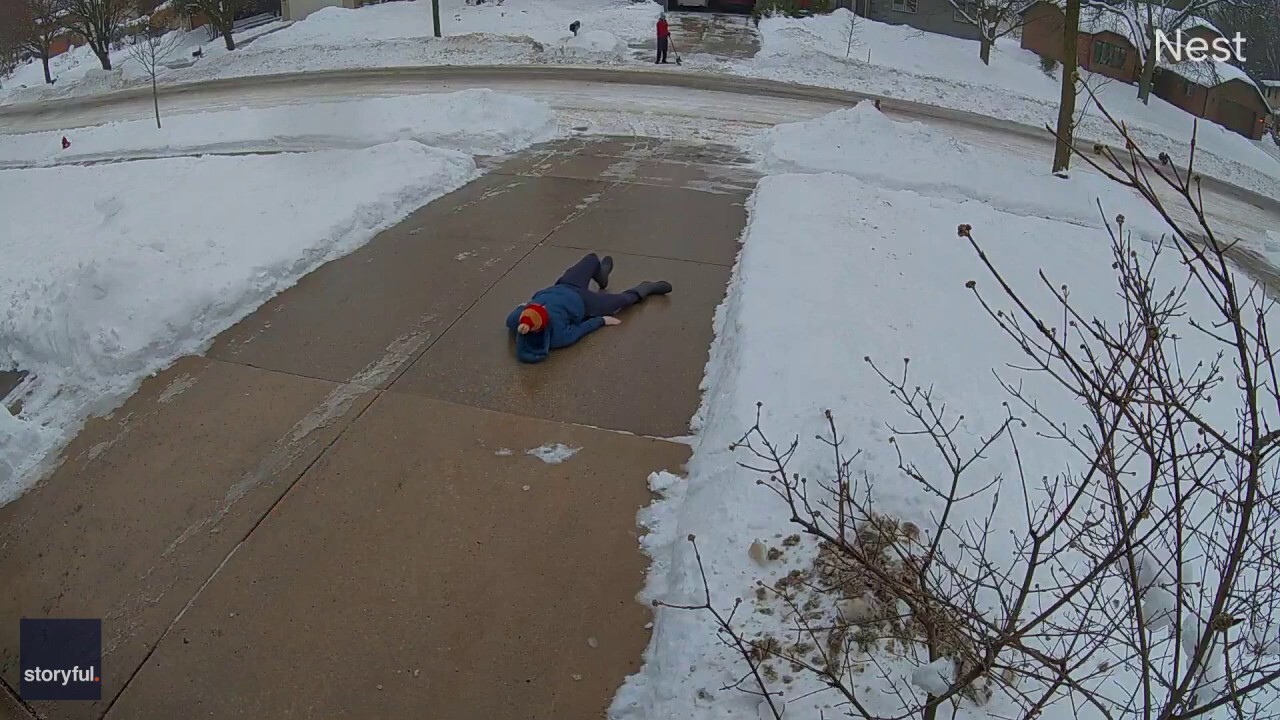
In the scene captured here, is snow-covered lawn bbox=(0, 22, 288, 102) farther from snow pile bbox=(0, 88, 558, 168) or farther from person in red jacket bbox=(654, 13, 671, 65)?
person in red jacket bbox=(654, 13, 671, 65)

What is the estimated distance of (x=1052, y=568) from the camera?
2812mm

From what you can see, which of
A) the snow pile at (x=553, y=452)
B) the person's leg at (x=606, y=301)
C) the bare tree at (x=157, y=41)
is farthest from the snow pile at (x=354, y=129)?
the bare tree at (x=157, y=41)

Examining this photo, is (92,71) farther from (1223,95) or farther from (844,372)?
(1223,95)

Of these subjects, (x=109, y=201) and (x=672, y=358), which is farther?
(x=109, y=201)

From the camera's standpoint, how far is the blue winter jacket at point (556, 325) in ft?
21.2

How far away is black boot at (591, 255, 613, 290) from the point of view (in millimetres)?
→ 7386

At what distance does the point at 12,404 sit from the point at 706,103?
46.9ft

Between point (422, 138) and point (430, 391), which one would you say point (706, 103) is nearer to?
point (422, 138)

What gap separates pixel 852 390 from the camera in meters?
5.65

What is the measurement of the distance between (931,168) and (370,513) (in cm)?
976

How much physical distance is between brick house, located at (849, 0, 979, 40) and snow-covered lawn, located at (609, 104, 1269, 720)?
2445 centimetres

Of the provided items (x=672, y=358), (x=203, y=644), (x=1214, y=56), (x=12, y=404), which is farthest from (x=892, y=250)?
(x=1214, y=56)

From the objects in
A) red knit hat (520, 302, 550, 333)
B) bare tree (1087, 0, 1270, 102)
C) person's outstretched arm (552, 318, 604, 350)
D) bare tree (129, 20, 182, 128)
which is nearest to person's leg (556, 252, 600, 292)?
person's outstretched arm (552, 318, 604, 350)

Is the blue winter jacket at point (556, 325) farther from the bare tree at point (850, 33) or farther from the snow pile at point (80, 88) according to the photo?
the snow pile at point (80, 88)
